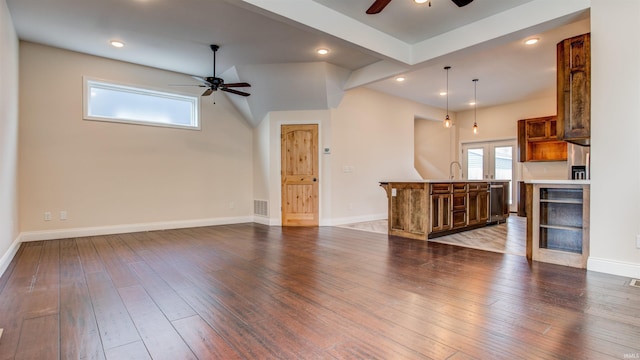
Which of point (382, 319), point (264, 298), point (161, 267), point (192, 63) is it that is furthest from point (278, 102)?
point (382, 319)

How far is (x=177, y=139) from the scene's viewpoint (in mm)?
6012

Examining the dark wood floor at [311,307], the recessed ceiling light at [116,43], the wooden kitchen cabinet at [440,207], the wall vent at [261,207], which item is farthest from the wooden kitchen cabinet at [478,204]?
the recessed ceiling light at [116,43]

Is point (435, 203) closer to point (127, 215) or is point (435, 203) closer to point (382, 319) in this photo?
point (382, 319)

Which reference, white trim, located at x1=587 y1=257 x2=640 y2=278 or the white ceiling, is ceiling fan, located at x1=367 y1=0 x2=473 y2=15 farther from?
white trim, located at x1=587 y1=257 x2=640 y2=278

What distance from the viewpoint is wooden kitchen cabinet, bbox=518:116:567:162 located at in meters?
7.52

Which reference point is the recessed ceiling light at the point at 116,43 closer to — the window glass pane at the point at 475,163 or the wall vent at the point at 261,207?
the wall vent at the point at 261,207

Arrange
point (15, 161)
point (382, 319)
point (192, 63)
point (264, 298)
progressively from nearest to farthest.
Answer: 1. point (382, 319)
2. point (264, 298)
3. point (15, 161)
4. point (192, 63)

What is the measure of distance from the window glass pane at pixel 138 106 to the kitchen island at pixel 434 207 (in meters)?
4.02

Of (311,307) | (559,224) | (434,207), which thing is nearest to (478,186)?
(434,207)

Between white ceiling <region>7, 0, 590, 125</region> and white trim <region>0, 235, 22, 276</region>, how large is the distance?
2.82 metres

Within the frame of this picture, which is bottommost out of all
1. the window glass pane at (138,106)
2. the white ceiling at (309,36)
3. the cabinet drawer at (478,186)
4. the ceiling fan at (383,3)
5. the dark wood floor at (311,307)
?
the dark wood floor at (311,307)

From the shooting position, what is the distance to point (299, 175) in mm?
6422

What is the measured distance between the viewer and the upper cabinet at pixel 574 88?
3146mm

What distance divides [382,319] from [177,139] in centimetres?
529
